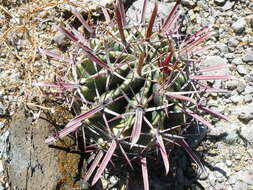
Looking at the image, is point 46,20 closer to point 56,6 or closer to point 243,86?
point 56,6

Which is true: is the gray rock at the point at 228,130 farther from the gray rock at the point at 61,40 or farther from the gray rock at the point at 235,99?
the gray rock at the point at 61,40

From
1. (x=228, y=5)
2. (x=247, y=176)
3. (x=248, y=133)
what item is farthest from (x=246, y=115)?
(x=228, y=5)

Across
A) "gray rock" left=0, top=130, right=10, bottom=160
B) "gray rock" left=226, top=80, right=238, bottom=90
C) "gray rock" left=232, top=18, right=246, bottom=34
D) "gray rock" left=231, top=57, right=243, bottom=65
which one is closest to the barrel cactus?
"gray rock" left=0, top=130, right=10, bottom=160

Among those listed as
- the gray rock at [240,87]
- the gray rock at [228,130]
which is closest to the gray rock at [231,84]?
the gray rock at [240,87]

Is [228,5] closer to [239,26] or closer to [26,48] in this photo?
[239,26]

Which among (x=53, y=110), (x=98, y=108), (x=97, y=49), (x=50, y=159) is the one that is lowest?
(x=50, y=159)

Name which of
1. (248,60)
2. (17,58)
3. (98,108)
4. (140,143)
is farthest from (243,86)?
(17,58)
